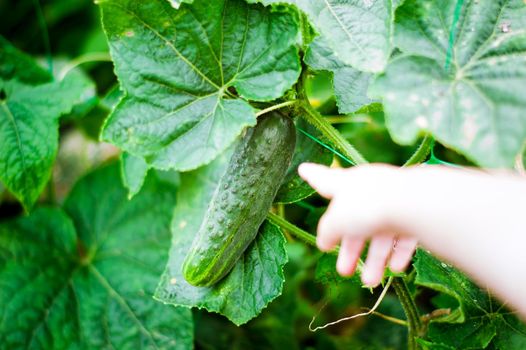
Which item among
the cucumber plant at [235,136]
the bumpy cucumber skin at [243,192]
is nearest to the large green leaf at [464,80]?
the cucumber plant at [235,136]

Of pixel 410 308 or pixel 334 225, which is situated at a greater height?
pixel 334 225

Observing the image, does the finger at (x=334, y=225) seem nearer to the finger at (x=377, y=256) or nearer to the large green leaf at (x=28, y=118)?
the finger at (x=377, y=256)

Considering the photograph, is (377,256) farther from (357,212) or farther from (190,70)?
(190,70)

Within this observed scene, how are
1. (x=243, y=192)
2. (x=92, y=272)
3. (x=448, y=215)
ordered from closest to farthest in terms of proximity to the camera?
(x=448, y=215) → (x=243, y=192) → (x=92, y=272)

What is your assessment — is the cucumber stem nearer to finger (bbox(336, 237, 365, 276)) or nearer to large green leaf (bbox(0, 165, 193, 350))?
finger (bbox(336, 237, 365, 276))

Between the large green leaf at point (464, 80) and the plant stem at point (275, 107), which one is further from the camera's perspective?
the plant stem at point (275, 107)

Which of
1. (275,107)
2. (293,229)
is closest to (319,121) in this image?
(275,107)

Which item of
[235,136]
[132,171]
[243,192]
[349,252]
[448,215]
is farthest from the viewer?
[132,171]
